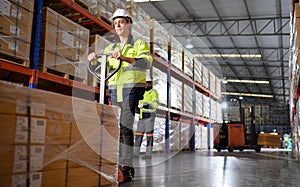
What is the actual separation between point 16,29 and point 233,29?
1282 centimetres

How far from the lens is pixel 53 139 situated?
59.9 inches

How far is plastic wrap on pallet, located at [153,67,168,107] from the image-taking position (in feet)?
24.3

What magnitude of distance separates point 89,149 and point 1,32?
2221mm

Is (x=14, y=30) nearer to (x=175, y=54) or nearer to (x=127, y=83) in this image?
(x=127, y=83)

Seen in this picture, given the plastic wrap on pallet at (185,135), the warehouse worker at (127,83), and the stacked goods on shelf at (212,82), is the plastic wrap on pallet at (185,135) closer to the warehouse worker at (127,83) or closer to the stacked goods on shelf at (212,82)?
the stacked goods on shelf at (212,82)

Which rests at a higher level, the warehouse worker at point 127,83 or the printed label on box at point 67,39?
the printed label on box at point 67,39

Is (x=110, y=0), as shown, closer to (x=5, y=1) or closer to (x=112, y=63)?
(x=5, y=1)

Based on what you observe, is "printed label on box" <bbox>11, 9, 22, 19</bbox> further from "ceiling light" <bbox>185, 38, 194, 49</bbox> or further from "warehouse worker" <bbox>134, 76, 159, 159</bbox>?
"ceiling light" <bbox>185, 38, 194, 49</bbox>

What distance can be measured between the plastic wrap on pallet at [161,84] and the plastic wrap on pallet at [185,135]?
2.65 m

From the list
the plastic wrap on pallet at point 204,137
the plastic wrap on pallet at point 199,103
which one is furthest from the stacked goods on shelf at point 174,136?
the plastic wrap on pallet at point 204,137

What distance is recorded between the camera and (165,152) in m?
8.45

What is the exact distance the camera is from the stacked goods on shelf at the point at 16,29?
330cm

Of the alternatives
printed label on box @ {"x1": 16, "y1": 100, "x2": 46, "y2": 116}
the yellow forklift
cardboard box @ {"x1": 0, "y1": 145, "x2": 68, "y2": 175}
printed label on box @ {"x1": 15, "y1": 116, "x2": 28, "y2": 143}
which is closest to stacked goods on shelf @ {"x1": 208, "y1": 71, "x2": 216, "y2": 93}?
the yellow forklift

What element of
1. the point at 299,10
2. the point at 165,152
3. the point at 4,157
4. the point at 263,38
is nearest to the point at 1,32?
the point at 4,157
